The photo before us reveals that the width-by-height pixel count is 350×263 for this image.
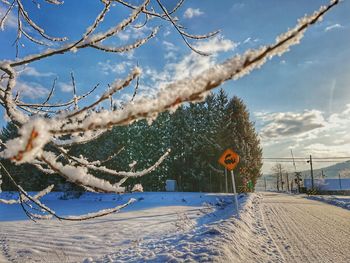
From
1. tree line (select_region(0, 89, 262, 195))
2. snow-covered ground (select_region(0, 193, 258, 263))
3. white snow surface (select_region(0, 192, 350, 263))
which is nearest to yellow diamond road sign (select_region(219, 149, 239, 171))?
white snow surface (select_region(0, 192, 350, 263))

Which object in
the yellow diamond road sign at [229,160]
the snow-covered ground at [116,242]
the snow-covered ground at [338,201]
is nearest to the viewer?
the snow-covered ground at [116,242]

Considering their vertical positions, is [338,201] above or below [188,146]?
below

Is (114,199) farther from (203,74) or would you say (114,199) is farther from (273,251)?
(203,74)

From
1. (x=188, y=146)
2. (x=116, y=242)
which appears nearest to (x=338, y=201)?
(x=116, y=242)

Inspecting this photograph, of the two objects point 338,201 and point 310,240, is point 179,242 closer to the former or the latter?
point 310,240

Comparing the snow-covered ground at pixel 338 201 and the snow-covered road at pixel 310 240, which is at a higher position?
the snow-covered road at pixel 310 240

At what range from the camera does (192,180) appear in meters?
45.3

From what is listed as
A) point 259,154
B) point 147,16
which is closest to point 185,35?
point 147,16

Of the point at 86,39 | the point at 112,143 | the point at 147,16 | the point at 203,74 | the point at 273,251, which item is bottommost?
the point at 273,251

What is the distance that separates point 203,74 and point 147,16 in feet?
7.42

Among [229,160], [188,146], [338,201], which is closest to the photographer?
[229,160]

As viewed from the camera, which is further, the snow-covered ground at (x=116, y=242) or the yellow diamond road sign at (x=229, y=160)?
the yellow diamond road sign at (x=229, y=160)

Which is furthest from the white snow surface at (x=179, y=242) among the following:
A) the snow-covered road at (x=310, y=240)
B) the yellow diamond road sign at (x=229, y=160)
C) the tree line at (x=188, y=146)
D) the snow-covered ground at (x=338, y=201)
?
the tree line at (x=188, y=146)

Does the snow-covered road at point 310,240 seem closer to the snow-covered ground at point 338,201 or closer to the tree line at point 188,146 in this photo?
the snow-covered ground at point 338,201
